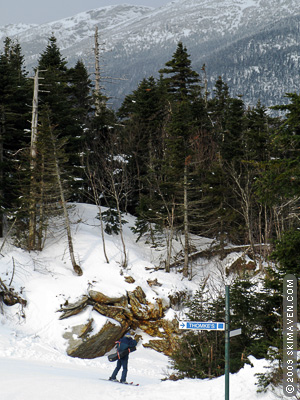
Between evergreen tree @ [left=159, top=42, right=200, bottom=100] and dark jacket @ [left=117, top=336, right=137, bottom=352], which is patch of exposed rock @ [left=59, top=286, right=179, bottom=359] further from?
evergreen tree @ [left=159, top=42, right=200, bottom=100]

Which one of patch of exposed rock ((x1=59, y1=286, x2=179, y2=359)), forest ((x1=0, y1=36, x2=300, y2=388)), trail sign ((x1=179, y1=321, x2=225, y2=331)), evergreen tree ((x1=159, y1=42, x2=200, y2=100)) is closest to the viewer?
trail sign ((x1=179, y1=321, x2=225, y2=331))

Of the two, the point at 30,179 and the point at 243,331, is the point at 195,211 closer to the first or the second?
the point at 30,179


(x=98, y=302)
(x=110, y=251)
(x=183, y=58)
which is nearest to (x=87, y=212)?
(x=110, y=251)

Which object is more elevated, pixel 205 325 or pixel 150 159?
pixel 205 325

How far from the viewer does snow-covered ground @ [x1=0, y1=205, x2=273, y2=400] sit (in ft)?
32.5

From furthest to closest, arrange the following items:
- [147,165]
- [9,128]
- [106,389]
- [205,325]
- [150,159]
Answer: [150,159] < [147,165] < [9,128] < [106,389] < [205,325]

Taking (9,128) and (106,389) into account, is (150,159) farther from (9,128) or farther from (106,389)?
(106,389)

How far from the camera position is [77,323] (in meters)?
19.5

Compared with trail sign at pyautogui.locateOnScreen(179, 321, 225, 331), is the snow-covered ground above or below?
below

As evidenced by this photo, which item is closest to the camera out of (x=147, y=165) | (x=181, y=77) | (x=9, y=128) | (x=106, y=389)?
(x=106, y=389)

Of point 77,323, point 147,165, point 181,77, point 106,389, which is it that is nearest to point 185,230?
point 147,165

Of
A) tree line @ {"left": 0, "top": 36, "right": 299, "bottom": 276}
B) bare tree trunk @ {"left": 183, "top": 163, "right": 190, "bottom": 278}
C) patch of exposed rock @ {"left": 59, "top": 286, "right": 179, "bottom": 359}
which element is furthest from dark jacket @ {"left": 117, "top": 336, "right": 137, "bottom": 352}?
bare tree trunk @ {"left": 183, "top": 163, "right": 190, "bottom": 278}

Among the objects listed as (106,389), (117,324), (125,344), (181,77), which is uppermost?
(181,77)

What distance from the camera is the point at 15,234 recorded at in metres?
23.1
